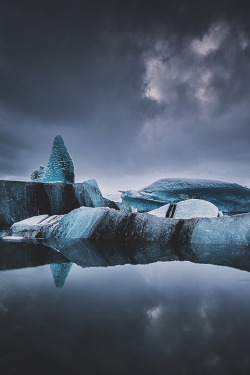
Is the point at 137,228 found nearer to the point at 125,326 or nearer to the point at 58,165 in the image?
the point at 125,326

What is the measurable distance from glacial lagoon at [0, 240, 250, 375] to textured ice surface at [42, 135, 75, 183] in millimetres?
10323

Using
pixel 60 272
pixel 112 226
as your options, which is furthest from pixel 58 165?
pixel 60 272

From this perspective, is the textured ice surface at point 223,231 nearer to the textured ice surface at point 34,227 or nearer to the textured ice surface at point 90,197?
the textured ice surface at point 34,227

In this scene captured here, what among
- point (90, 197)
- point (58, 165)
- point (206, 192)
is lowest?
point (90, 197)

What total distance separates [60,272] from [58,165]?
10650 mm

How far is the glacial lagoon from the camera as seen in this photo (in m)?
0.75

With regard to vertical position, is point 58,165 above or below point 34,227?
above

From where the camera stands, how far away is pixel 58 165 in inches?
469

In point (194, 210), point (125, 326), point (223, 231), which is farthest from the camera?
point (194, 210)

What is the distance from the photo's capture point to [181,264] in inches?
92.2

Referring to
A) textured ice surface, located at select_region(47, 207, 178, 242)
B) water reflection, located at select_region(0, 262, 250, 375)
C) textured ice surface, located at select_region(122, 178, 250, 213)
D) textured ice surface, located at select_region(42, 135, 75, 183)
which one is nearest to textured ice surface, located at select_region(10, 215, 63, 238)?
textured ice surface, located at select_region(47, 207, 178, 242)

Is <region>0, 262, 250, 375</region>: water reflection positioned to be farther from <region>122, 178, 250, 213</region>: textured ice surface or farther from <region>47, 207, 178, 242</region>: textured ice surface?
<region>122, 178, 250, 213</region>: textured ice surface

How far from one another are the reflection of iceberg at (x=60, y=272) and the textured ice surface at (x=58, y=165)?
1015 centimetres

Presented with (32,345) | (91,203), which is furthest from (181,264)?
(91,203)
